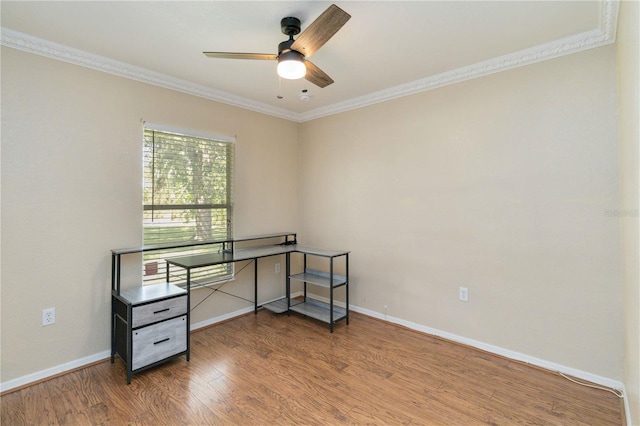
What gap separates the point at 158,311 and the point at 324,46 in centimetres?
250

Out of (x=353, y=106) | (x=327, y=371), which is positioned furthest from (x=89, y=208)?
(x=353, y=106)

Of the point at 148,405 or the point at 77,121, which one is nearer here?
the point at 148,405

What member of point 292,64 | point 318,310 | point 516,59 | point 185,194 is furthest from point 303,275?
point 516,59

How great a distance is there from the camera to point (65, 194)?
8.02ft

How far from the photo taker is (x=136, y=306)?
7.66 ft

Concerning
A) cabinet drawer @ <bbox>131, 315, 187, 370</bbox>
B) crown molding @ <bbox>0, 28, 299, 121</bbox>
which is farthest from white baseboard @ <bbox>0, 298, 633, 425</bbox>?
crown molding @ <bbox>0, 28, 299, 121</bbox>

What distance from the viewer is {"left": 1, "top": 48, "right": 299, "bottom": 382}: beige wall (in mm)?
2223

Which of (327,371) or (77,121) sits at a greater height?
(77,121)

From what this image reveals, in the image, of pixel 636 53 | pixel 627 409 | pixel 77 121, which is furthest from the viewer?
pixel 77 121

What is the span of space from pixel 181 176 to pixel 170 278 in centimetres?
104

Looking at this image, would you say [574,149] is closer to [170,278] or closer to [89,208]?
[170,278]

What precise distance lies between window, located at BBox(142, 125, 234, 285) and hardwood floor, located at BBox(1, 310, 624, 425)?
96cm

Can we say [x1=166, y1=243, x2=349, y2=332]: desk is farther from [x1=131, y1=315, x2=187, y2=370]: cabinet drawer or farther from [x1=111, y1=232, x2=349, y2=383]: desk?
[x1=131, y1=315, x2=187, y2=370]: cabinet drawer

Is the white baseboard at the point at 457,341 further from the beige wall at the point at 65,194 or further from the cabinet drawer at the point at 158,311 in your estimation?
the cabinet drawer at the point at 158,311
